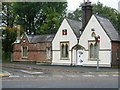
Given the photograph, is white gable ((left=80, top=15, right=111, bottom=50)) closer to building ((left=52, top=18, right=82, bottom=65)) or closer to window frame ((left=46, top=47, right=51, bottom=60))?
building ((left=52, top=18, right=82, bottom=65))

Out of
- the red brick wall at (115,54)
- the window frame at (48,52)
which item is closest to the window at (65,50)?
the window frame at (48,52)

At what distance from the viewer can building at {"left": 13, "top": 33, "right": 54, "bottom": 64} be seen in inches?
1779

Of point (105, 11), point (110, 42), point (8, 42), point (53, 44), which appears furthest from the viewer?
point (105, 11)

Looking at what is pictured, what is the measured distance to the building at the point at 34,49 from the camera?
45188mm

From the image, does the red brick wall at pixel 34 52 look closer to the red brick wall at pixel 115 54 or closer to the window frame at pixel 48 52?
the window frame at pixel 48 52

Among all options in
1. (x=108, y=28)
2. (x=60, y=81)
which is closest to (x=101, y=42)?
(x=108, y=28)

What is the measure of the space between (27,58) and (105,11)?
33679 millimetres

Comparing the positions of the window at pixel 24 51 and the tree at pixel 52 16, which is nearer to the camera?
the window at pixel 24 51

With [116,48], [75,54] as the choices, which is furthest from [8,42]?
[116,48]

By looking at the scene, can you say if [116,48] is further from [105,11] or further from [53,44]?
[105,11]

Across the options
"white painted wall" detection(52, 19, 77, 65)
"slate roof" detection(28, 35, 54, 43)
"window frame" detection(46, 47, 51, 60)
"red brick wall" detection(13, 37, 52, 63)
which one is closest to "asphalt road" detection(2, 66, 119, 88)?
"white painted wall" detection(52, 19, 77, 65)

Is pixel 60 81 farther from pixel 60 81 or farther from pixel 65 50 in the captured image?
pixel 65 50

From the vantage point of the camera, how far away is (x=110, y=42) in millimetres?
38062

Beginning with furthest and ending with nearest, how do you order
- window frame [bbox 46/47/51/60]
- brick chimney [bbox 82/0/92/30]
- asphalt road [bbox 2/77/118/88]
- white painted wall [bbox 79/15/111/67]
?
1. window frame [bbox 46/47/51/60]
2. brick chimney [bbox 82/0/92/30]
3. white painted wall [bbox 79/15/111/67]
4. asphalt road [bbox 2/77/118/88]
